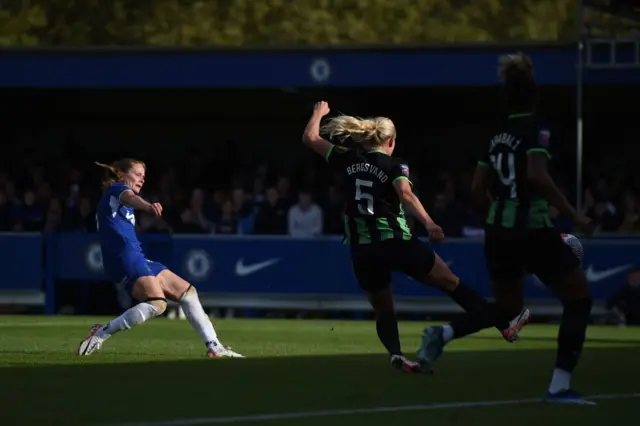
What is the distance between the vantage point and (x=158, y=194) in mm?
24734

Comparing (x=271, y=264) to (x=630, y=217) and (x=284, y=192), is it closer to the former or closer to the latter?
(x=284, y=192)

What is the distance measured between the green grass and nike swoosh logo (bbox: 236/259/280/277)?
470cm

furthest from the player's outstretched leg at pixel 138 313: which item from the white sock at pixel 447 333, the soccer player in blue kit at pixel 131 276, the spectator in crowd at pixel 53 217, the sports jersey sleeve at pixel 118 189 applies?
the spectator in crowd at pixel 53 217

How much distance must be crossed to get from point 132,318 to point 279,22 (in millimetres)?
13402

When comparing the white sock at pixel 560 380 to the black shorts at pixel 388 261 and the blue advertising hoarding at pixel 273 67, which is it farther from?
the blue advertising hoarding at pixel 273 67

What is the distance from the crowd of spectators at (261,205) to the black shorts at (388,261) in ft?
32.4

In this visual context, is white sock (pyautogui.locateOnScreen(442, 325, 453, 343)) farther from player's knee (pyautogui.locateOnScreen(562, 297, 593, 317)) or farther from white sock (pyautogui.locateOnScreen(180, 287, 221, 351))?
white sock (pyautogui.locateOnScreen(180, 287, 221, 351))

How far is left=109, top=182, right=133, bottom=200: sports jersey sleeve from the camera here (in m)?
12.9

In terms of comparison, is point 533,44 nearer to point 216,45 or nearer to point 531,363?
point 216,45

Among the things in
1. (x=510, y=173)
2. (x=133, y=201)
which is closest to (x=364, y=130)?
(x=510, y=173)

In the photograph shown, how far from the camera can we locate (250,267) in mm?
21766

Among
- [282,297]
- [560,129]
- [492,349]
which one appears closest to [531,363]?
[492,349]

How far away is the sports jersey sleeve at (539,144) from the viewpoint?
9344 mm

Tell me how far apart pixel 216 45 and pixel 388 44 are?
9.47 ft
